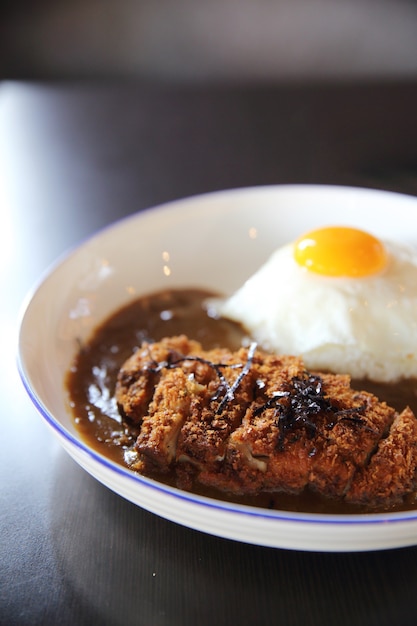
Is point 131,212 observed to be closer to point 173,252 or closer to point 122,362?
point 173,252

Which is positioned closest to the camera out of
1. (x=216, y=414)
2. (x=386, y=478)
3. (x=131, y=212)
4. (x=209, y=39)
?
(x=386, y=478)

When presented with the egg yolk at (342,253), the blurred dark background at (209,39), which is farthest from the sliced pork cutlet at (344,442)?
the blurred dark background at (209,39)

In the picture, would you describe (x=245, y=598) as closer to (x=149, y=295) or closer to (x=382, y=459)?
(x=382, y=459)

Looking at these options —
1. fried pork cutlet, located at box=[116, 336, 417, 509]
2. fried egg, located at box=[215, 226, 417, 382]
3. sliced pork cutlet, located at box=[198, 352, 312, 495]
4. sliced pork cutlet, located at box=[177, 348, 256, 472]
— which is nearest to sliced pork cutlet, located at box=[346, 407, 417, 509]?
fried pork cutlet, located at box=[116, 336, 417, 509]

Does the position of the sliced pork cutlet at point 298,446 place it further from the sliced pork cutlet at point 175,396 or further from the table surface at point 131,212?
the table surface at point 131,212

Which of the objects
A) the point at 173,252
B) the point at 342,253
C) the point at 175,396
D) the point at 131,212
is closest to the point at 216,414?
the point at 175,396

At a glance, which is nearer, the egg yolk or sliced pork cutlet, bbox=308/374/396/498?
sliced pork cutlet, bbox=308/374/396/498

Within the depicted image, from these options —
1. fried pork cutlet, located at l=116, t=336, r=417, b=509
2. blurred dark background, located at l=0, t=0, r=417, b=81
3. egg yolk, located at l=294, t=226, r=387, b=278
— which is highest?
blurred dark background, located at l=0, t=0, r=417, b=81

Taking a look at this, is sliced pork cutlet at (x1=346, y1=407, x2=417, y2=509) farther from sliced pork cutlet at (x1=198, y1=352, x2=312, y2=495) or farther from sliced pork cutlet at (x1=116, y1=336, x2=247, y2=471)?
sliced pork cutlet at (x1=116, y1=336, x2=247, y2=471)
